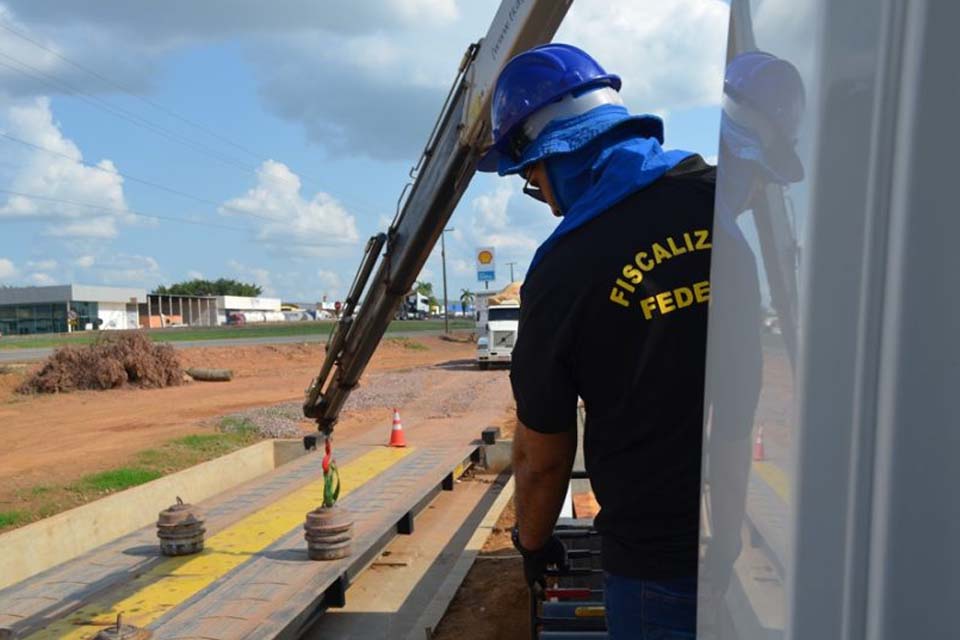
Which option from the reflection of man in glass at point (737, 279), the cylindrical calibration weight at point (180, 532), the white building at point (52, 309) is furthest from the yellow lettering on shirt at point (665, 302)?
the white building at point (52, 309)

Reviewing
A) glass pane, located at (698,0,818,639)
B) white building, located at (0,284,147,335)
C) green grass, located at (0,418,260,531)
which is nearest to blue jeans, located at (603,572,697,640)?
glass pane, located at (698,0,818,639)

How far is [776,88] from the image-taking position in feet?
3.72

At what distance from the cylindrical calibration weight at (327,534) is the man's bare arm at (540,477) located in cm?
354

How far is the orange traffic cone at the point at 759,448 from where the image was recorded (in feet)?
3.80

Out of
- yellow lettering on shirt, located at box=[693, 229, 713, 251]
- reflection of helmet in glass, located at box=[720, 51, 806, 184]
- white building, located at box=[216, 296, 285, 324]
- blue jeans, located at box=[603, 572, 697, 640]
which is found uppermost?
reflection of helmet in glass, located at box=[720, 51, 806, 184]

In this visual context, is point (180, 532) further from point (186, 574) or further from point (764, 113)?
point (764, 113)

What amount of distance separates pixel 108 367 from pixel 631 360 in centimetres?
2289

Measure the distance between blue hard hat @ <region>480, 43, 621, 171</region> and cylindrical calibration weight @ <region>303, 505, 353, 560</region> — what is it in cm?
386

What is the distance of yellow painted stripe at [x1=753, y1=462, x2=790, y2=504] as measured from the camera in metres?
1.04

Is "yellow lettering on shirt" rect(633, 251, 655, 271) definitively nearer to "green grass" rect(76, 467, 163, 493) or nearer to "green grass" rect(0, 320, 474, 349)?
"green grass" rect(76, 467, 163, 493)

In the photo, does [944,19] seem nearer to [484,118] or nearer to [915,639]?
[915,639]

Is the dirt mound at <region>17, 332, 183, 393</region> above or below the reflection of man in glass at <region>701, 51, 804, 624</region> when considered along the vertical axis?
below

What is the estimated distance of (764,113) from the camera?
1175mm

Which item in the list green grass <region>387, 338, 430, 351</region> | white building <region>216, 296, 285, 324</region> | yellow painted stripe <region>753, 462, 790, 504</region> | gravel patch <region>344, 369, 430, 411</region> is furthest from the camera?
white building <region>216, 296, 285, 324</region>
